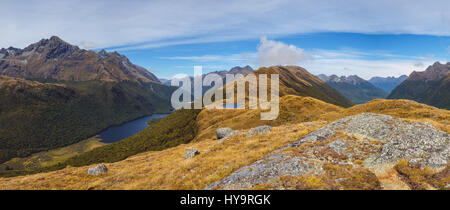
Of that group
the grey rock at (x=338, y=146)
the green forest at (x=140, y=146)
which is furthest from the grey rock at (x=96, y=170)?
the green forest at (x=140, y=146)

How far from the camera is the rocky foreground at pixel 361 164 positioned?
15.7 m

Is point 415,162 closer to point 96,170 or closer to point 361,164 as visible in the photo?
point 361,164

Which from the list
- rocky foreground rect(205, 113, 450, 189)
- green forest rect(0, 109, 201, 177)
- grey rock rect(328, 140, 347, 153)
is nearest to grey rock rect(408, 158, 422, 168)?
rocky foreground rect(205, 113, 450, 189)

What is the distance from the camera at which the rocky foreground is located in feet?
51.4

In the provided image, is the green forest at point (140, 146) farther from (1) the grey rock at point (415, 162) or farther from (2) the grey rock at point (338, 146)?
(1) the grey rock at point (415, 162)

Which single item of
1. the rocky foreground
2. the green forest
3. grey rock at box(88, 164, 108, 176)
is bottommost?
the green forest

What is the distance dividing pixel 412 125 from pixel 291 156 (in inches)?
712

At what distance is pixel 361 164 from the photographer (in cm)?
1900

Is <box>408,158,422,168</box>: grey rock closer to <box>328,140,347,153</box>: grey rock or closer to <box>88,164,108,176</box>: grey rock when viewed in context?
<box>328,140,347,153</box>: grey rock

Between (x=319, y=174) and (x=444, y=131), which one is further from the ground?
(x=444, y=131)
